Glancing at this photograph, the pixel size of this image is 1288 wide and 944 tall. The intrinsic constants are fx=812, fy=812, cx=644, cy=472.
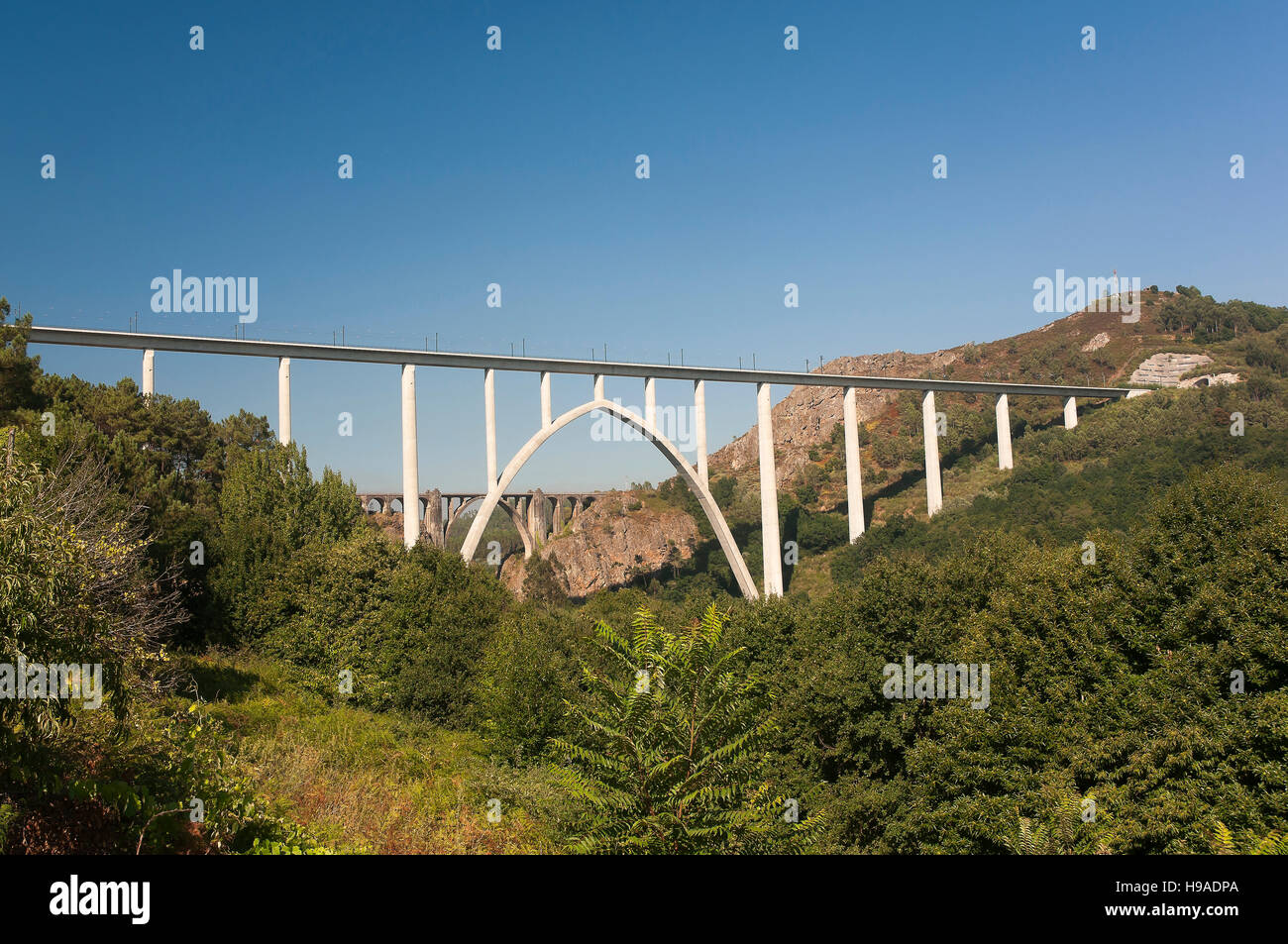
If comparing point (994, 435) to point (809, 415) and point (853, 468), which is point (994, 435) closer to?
point (853, 468)

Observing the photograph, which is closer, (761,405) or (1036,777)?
(1036,777)

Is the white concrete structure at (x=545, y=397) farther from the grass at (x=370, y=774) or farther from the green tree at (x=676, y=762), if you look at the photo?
the green tree at (x=676, y=762)

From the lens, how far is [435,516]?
183ft

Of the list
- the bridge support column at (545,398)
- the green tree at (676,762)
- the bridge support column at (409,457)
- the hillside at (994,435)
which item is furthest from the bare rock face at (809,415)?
the green tree at (676,762)

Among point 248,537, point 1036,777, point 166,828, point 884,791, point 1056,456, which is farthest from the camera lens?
point 1056,456

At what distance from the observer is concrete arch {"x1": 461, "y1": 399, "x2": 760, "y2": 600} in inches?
1567

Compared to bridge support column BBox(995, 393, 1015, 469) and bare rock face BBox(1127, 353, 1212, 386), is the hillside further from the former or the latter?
bridge support column BBox(995, 393, 1015, 469)

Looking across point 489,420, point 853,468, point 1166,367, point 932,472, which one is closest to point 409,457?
point 489,420

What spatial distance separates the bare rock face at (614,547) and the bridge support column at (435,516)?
9389mm

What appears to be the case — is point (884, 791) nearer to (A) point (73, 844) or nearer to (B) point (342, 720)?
(B) point (342, 720)

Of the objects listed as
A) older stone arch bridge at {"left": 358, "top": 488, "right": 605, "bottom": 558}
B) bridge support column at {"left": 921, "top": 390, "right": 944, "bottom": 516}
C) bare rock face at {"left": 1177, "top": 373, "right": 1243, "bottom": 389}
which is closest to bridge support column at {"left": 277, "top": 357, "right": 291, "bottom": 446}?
older stone arch bridge at {"left": 358, "top": 488, "right": 605, "bottom": 558}

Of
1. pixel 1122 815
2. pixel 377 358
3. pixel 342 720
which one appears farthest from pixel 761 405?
pixel 1122 815
